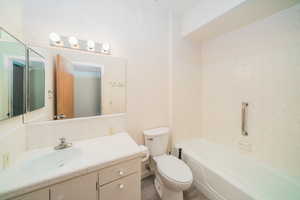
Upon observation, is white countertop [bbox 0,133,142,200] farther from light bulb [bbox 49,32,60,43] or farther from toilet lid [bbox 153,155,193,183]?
light bulb [bbox 49,32,60,43]

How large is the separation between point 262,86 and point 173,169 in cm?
157

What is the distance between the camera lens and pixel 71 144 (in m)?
1.15

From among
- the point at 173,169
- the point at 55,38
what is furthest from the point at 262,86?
the point at 55,38

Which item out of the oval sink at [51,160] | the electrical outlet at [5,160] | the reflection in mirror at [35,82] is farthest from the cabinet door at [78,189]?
the reflection in mirror at [35,82]

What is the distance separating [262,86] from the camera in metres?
1.49

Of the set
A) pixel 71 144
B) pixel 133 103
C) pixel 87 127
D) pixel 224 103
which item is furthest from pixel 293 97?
pixel 71 144

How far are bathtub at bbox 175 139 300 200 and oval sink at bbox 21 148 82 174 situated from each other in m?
1.49

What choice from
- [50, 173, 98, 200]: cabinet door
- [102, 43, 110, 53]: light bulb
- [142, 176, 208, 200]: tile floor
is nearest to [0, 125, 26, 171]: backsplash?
[50, 173, 98, 200]: cabinet door

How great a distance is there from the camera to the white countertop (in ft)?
2.21

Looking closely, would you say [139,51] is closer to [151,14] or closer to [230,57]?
[151,14]

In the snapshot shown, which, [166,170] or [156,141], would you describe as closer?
[166,170]

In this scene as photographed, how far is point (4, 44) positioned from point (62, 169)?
3.11 ft

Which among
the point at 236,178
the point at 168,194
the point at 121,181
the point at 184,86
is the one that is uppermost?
the point at 184,86

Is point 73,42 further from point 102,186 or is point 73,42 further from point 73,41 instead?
point 102,186
